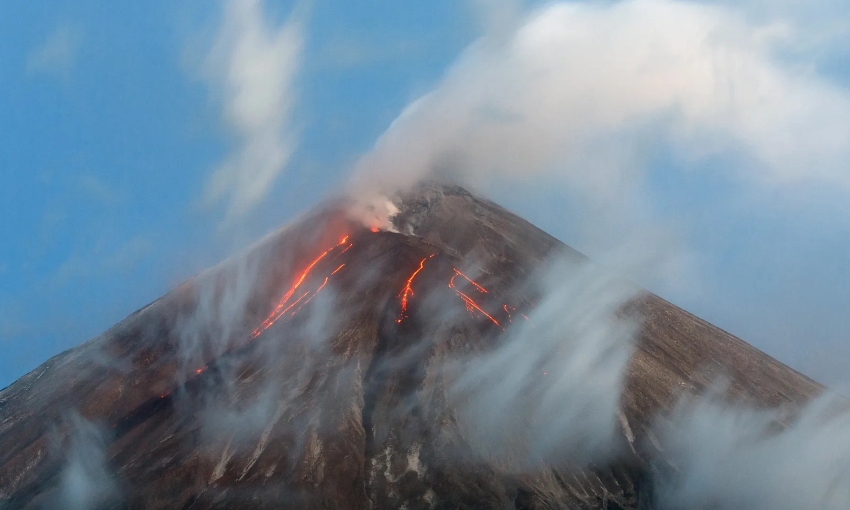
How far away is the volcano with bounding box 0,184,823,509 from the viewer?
63.7m

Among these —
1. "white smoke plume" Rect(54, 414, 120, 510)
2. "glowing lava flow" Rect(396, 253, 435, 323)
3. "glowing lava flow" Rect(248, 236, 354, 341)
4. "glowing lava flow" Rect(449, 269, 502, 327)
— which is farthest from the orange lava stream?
"white smoke plume" Rect(54, 414, 120, 510)

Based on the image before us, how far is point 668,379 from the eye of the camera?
3036 inches

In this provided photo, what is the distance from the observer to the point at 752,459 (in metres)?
73.1

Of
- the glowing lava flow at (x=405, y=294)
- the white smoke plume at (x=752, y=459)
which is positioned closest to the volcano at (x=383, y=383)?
the glowing lava flow at (x=405, y=294)

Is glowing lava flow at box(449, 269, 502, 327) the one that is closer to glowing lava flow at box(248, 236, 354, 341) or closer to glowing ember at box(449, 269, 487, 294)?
glowing ember at box(449, 269, 487, 294)

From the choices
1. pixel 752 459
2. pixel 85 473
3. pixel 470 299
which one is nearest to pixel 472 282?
pixel 470 299

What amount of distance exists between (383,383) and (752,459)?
31.0 metres

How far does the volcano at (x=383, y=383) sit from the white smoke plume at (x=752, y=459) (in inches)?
66.5

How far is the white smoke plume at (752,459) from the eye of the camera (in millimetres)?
67062

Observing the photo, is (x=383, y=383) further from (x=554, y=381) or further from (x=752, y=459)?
(x=752, y=459)

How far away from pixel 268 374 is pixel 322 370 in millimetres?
4877

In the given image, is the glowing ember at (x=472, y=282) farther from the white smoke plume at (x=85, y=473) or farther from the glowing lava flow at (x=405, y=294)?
the white smoke plume at (x=85, y=473)

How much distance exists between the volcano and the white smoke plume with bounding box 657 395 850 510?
1690 millimetres

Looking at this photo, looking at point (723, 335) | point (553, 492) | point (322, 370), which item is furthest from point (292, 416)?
point (723, 335)
